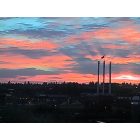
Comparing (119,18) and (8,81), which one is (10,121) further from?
(119,18)

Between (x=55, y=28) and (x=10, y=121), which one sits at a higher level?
(x=55, y=28)

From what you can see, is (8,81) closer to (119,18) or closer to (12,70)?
(12,70)

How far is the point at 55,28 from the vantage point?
50.2 feet

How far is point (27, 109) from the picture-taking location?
50.4 feet

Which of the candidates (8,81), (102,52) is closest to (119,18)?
(102,52)

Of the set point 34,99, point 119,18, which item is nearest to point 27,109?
point 34,99

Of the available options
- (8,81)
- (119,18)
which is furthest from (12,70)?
(119,18)

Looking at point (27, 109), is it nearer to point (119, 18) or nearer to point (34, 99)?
point (34, 99)

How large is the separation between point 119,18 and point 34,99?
1234mm
